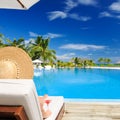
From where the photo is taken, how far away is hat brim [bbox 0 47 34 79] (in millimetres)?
3404

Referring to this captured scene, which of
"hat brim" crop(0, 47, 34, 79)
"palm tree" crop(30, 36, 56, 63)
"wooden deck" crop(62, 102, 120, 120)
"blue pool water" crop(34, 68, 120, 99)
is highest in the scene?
"palm tree" crop(30, 36, 56, 63)

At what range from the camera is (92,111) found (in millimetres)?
4633

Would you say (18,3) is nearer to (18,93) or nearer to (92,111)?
(92,111)

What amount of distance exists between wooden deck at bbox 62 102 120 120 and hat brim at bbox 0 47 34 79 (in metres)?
0.99

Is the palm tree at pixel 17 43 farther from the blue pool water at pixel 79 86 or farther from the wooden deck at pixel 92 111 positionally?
the wooden deck at pixel 92 111

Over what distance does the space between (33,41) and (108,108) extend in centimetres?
1853

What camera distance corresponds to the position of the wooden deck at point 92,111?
420 centimetres

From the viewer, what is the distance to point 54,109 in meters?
3.15

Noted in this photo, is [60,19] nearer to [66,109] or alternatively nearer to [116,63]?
[116,63]

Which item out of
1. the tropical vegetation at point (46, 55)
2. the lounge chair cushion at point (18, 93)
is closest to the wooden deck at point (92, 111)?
the lounge chair cushion at point (18, 93)

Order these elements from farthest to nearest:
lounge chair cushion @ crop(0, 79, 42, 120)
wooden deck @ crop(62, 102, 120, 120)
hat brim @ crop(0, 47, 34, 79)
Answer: wooden deck @ crop(62, 102, 120, 120) → hat brim @ crop(0, 47, 34, 79) → lounge chair cushion @ crop(0, 79, 42, 120)

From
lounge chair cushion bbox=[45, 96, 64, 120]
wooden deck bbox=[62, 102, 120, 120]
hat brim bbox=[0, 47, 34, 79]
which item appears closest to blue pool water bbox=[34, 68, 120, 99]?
wooden deck bbox=[62, 102, 120, 120]

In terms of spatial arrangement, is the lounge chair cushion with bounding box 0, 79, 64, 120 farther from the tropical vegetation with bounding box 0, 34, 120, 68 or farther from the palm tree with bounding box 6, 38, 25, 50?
the tropical vegetation with bounding box 0, 34, 120, 68

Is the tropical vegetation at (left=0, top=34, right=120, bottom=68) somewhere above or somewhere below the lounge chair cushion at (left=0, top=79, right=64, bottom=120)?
above
